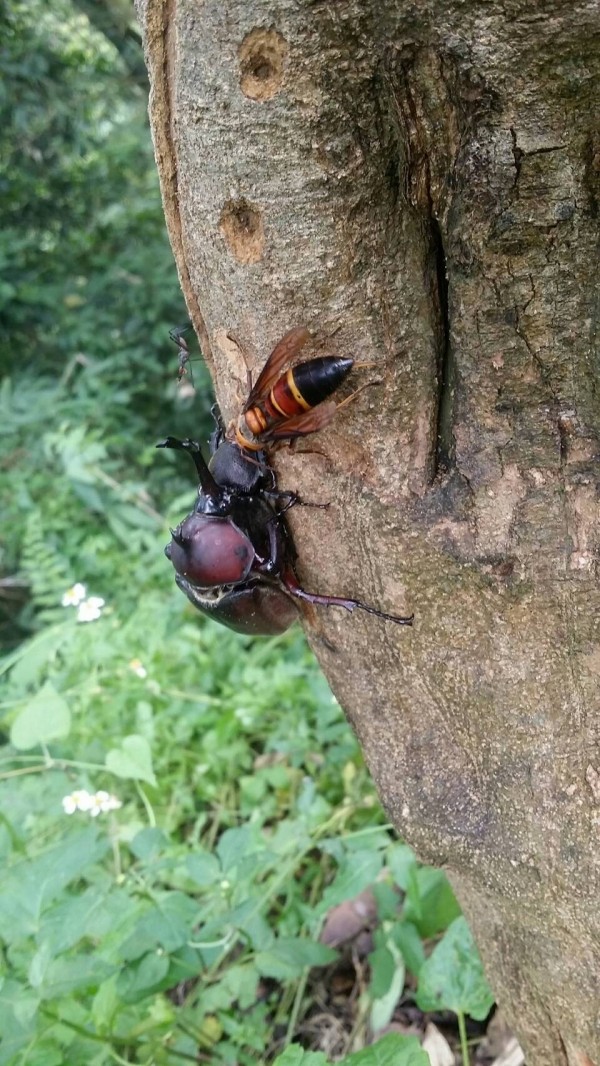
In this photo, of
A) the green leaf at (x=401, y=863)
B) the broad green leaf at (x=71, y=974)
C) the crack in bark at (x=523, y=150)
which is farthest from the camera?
the green leaf at (x=401, y=863)

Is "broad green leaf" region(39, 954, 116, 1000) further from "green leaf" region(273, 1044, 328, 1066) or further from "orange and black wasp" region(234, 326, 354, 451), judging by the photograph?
"orange and black wasp" region(234, 326, 354, 451)

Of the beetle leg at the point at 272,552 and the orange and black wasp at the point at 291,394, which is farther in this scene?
the beetle leg at the point at 272,552

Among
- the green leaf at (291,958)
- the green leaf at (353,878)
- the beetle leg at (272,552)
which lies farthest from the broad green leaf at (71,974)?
the beetle leg at (272,552)

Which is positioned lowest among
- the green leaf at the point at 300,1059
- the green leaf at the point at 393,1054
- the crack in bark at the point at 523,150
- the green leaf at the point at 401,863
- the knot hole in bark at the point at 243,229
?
the green leaf at the point at 401,863

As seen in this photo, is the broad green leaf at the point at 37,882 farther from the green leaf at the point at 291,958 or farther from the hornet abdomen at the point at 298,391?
the hornet abdomen at the point at 298,391

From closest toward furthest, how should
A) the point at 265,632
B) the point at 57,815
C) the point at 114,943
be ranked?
the point at 265,632
the point at 114,943
the point at 57,815

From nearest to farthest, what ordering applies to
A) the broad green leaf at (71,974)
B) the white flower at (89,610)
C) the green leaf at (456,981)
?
1. the broad green leaf at (71,974)
2. the green leaf at (456,981)
3. the white flower at (89,610)

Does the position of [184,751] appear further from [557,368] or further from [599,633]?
[557,368]

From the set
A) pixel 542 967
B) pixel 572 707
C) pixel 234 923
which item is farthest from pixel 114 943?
pixel 572 707
